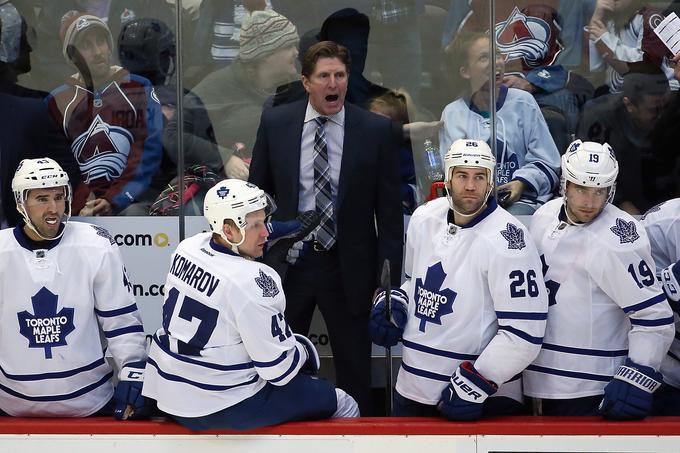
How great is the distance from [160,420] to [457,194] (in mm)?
1166

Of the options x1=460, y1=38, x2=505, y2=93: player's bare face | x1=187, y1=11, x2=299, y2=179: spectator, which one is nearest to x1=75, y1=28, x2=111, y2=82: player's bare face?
x1=187, y1=11, x2=299, y2=179: spectator

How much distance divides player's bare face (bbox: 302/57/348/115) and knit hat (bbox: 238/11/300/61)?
47 centimetres

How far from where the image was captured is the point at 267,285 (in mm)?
3293

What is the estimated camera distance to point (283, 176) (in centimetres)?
427

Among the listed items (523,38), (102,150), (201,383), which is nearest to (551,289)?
A: (201,383)

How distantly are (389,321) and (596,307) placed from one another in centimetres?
67

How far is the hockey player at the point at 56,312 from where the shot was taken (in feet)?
11.7

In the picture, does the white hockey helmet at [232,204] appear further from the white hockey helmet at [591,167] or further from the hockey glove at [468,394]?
the white hockey helmet at [591,167]

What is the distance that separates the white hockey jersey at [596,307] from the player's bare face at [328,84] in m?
1.07

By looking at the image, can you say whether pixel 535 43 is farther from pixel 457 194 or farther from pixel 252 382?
pixel 252 382

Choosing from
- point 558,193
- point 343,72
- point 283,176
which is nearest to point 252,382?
point 283,176

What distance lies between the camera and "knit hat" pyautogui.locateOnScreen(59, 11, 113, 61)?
15.4 ft

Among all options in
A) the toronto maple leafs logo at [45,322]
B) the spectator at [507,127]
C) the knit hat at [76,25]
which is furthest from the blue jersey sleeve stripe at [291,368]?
the knit hat at [76,25]

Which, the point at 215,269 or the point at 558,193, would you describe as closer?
the point at 215,269
